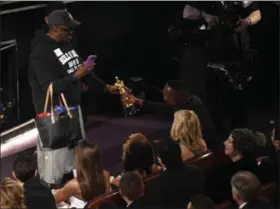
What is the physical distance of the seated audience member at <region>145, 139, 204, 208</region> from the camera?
303 cm

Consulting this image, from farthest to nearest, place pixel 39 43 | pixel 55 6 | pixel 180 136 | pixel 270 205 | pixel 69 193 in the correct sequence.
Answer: pixel 55 6 → pixel 39 43 → pixel 180 136 → pixel 69 193 → pixel 270 205

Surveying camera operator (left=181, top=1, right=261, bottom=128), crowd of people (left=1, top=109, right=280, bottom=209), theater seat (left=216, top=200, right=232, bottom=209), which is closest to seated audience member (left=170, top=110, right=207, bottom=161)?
crowd of people (left=1, top=109, right=280, bottom=209)

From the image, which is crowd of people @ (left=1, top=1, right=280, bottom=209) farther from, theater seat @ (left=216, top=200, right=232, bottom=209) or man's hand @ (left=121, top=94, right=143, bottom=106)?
man's hand @ (left=121, top=94, right=143, bottom=106)

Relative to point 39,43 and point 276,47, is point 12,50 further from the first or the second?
point 276,47

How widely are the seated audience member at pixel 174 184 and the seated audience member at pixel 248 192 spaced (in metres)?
0.23

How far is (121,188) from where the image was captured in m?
2.91

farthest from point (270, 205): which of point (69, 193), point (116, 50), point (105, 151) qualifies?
point (116, 50)

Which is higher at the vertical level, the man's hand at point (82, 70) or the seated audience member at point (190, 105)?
the man's hand at point (82, 70)

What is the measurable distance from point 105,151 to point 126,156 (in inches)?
41.9

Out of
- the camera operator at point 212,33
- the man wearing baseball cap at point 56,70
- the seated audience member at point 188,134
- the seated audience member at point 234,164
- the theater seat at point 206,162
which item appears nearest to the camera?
the seated audience member at point 234,164

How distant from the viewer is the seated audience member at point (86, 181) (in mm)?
3072

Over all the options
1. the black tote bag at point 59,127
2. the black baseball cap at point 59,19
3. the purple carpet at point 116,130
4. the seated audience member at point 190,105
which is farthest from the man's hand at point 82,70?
the purple carpet at point 116,130

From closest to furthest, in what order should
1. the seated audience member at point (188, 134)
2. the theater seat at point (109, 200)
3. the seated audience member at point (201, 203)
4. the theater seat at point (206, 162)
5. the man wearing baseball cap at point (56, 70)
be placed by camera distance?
the seated audience member at point (201, 203) < the theater seat at point (109, 200) < the theater seat at point (206, 162) < the seated audience member at point (188, 134) < the man wearing baseball cap at point (56, 70)

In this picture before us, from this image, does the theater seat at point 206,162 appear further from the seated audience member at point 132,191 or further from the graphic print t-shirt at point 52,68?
the graphic print t-shirt at point 52,68
